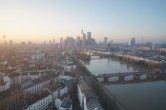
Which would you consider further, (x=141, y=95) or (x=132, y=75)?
(x=132, y=75)

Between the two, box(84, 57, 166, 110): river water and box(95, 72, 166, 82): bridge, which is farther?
box(95, 72, 166, 82): bridge

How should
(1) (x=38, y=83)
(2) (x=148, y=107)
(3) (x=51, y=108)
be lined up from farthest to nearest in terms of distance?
(1) (x=38, y=83)
(2) (x=148, y=107)
(3) (x=51, y=108)

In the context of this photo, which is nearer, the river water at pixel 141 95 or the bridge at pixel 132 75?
the river water at pixel 141 95

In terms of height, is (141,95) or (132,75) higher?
(132,75)

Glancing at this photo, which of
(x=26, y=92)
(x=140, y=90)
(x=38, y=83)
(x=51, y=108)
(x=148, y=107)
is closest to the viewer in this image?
(x=51, y=108)

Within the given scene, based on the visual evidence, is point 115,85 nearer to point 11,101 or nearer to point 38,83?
point 38,83

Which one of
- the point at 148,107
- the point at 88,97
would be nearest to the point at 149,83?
the point at 148,107

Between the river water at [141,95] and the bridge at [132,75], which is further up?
the bridge at [132,75]

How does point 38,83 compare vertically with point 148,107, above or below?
above

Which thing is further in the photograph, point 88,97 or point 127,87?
point 127,87

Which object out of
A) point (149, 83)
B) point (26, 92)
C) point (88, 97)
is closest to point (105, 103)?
point (88, 97)

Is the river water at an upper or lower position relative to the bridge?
lower
